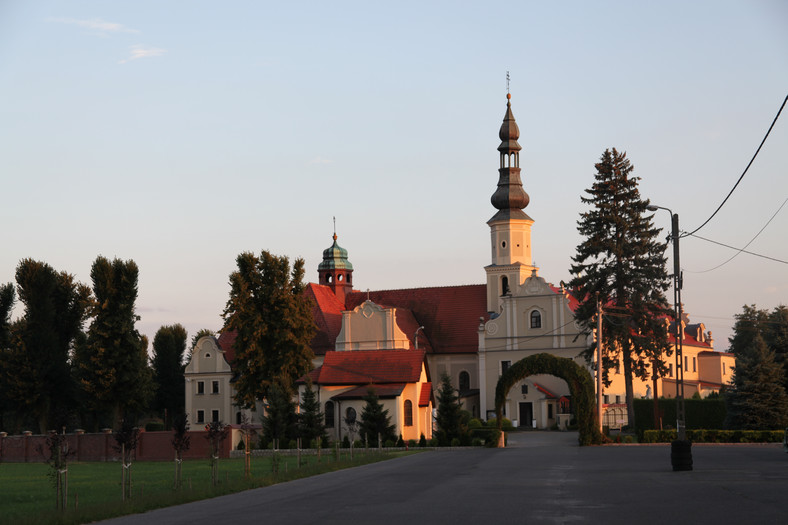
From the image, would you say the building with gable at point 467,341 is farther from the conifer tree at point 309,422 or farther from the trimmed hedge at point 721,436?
the trimmed hedge at point 721,436

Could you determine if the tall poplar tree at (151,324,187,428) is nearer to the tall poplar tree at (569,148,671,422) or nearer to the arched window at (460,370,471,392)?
the arched window at (460,370,471,392)

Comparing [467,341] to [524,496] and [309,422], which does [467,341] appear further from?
[524,496]

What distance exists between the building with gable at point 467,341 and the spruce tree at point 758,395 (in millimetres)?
17332

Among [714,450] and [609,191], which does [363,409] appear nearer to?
[609,191]

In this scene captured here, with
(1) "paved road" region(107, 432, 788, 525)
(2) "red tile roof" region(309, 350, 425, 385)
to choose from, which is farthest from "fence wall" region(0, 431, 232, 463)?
(1) "paved road" region(107, 432, 788, 525)

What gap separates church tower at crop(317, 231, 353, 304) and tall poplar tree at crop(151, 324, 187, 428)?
52.9 feet

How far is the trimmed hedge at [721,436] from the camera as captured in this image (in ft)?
150

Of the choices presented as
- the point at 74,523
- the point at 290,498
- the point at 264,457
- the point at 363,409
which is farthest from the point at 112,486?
the point at 363,409

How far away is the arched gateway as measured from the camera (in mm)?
48344

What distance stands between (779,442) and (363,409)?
2612 cm

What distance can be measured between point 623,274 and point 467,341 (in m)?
22.0

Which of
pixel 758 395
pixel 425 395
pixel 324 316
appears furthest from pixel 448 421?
pixel 324 316

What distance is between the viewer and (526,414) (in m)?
71.4

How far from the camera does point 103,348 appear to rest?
6488 centimetres
